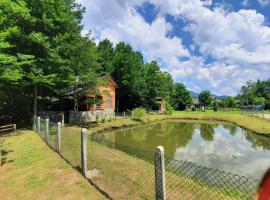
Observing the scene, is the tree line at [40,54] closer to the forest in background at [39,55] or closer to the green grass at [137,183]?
the forest in background at [39,55]

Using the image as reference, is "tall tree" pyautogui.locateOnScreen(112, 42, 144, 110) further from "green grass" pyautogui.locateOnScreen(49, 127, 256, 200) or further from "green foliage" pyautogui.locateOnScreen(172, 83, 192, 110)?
"green grass" pyautogui.locateOnScreen(49, 127, 256, 200)

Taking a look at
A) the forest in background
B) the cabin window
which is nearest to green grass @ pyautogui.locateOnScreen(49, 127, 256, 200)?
the forest in background

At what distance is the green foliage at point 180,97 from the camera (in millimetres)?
77250

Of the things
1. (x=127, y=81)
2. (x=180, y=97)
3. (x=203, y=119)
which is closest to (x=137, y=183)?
(x=127, y=81)

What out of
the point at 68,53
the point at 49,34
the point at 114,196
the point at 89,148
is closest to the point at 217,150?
the point at 89,148

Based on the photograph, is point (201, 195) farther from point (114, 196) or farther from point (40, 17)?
point (40, 17)

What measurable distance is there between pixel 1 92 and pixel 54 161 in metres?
16.2

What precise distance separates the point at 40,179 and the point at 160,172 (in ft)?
16.7

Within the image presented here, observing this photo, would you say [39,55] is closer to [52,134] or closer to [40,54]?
[40,54]

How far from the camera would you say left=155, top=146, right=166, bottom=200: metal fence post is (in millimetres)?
4875

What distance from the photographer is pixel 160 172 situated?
193 inches

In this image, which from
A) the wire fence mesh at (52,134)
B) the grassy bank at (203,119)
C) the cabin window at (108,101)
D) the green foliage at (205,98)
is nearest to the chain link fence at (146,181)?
the wire fence mesh at (52,134)

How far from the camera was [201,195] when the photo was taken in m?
6.51

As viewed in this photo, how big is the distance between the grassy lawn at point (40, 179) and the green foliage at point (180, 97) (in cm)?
6713
